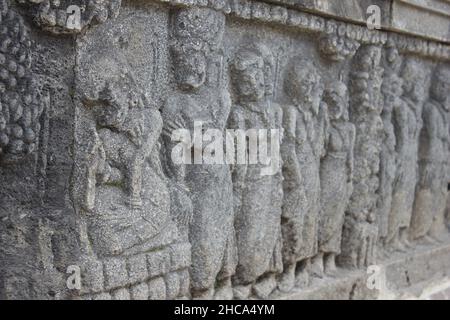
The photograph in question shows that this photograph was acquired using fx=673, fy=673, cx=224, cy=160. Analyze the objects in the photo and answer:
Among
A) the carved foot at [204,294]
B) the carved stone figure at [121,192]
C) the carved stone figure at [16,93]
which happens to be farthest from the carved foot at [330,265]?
the carved stone figure at [16,93]

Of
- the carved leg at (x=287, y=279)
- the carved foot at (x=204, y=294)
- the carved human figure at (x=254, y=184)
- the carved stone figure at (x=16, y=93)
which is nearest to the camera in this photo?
the carved stone figure at (x=16, y=93)

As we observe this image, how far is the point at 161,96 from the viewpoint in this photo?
356 centimetres

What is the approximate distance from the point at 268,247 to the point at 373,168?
1.37 meters

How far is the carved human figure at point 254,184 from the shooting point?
3.94m

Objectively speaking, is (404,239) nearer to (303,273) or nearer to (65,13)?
(303,273)

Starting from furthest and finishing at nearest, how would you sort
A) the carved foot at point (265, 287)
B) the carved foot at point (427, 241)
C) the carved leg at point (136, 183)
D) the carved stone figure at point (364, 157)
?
1. the carved foot at point (427, 241)
2. the carved stone figure at point (364, 157)
3. the carved foot at point (265, 287)
4. the carved leg at point (136, 183)

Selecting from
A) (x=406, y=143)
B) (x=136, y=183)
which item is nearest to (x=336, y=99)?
(x=406, y=143)

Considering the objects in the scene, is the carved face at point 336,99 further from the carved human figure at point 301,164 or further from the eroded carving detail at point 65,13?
the eroded carving detail at point 65,13

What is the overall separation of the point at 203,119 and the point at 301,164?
40.9 inches

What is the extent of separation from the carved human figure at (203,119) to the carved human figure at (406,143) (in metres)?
2.11

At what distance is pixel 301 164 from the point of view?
175 inches

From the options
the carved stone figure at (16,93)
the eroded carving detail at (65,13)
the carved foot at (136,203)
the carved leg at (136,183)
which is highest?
the eroded carving detail at (65,13)
